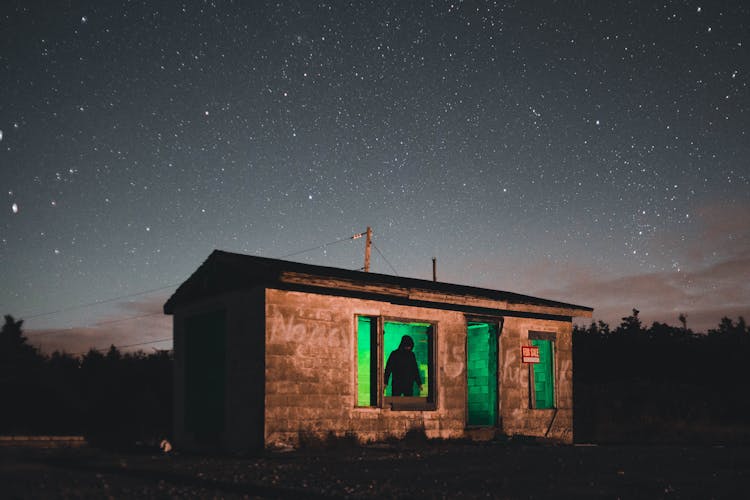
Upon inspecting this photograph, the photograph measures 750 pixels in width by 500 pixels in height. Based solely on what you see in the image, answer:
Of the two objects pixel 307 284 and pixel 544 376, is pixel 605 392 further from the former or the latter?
pixel 307 284

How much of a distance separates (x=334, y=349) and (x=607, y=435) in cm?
1118

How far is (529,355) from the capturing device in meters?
17.0

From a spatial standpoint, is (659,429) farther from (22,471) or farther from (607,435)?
(22,471)

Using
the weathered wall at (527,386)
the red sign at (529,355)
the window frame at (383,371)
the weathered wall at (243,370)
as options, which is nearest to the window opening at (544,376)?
the weathered wall at (527,386)

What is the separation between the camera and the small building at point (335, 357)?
42.8ft

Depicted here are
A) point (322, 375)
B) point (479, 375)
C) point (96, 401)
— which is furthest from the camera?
point (96, 401)

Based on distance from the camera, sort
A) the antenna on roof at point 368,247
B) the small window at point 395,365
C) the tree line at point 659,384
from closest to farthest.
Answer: the small window at point 395,365 < the tree line at point 659,384 < the antenna on roof at point 368,247

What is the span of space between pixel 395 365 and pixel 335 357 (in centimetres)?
390

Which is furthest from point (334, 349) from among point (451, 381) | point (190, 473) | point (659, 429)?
point (659, 429)

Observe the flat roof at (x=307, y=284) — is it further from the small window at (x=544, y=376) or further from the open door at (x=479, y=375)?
the open door at (x=479, y=375)

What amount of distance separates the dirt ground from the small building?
0.81 meters

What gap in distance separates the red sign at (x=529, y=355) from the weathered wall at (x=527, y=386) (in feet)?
0.51

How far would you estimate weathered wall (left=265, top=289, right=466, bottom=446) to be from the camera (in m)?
12.9

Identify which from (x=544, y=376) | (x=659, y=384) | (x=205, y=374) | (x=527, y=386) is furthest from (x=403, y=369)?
(x=659, y=384)
